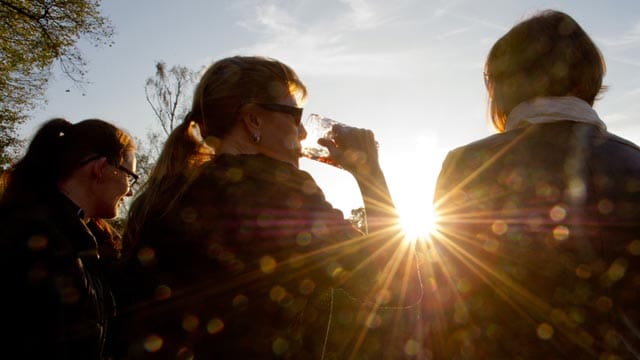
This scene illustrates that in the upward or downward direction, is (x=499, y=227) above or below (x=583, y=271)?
above

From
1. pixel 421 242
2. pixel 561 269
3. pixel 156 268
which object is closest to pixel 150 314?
pixel 156 268

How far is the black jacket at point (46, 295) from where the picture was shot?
1578 mm

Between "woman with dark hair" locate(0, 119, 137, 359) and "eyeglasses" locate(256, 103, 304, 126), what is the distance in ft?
2.76

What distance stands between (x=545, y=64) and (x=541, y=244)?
0.68 m

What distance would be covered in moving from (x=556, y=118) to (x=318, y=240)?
0.91m

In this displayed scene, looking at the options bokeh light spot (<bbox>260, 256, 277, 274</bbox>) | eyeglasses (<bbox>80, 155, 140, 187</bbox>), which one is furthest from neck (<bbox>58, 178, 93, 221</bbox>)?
bokeh light spot (<bbox>260, 256, 277, 274</bbox>)

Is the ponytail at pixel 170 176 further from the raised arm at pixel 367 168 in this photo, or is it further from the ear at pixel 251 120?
the raised arm at pixel 367 168

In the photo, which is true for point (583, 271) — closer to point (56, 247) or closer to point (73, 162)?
point (56, 247)

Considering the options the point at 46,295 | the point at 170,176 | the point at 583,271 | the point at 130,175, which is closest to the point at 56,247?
the point at 46,295

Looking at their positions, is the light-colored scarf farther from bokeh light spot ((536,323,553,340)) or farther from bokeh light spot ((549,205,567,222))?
bokeh light spot ((536,323,553,340))

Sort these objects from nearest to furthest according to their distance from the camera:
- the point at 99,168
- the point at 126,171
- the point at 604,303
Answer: the point at 604,303
the point at 99,168
the point at 126,171

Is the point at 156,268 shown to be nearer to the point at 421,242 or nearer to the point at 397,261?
the point at 397,261

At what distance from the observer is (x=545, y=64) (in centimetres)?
189

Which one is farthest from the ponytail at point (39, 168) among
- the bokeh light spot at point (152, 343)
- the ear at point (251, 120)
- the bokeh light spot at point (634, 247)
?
the bokeh light spot at point (634, 247)
